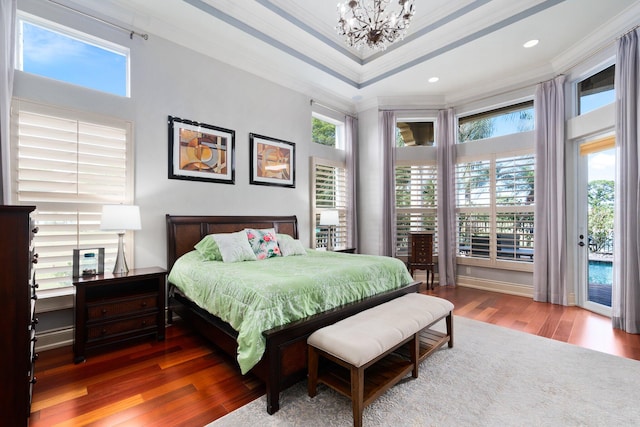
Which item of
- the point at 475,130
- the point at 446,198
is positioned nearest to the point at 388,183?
the point at 446,198

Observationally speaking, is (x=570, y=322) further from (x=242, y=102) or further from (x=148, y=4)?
(x=148, y=4)

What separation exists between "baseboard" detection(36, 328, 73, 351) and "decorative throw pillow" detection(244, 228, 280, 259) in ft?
6.38

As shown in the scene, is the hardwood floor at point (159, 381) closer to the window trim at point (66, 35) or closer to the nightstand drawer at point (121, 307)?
the nightstand drawer at point (121, 307)

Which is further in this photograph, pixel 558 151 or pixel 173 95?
pixel 558 151

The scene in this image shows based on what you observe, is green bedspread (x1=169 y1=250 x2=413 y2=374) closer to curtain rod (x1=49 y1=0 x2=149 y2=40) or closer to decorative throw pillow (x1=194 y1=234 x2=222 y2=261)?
decorative throw pillow (x1=194 y1=234 x2=222 y2=261)

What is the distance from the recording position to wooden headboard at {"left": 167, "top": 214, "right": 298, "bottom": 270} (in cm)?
346

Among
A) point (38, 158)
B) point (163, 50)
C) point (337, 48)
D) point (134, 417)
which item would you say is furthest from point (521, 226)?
point (38, 158)

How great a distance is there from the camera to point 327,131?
5.73 m

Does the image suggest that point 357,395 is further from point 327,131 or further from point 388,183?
point 327,131

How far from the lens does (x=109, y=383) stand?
217 centimetres

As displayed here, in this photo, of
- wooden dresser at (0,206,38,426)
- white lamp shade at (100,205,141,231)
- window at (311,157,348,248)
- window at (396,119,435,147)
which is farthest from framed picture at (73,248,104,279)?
window at (396,119,435,147)

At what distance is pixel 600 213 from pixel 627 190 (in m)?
0.76

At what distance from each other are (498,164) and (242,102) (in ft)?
14.2

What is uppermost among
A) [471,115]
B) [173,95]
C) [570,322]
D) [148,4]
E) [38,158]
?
[148,4]
